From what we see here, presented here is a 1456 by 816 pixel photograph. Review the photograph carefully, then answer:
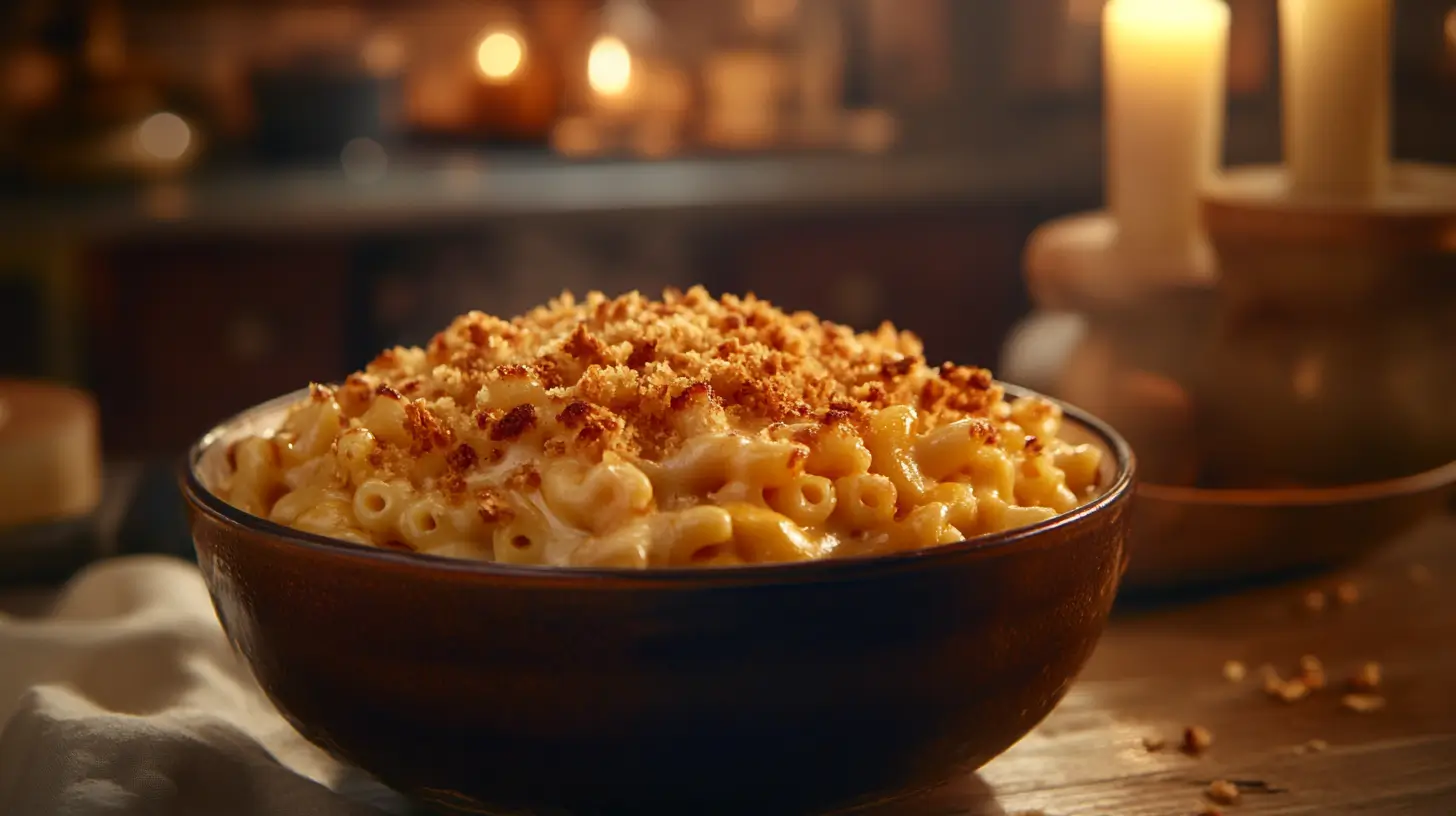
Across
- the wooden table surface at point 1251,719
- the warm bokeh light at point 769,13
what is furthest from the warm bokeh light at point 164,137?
the wooden table surface at point 1251,719

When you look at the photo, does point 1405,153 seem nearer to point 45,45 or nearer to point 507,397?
point 507,397

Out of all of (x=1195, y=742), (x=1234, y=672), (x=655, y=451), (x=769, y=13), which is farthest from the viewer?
(x=769, y=13)

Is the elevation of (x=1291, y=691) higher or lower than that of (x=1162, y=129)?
lower

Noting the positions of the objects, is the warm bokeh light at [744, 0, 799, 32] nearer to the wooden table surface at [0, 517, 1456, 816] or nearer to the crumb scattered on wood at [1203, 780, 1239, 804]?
the wooden table surface at [0, 517, 1456, 816]

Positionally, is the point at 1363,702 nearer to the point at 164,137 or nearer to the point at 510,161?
the point at 510,161

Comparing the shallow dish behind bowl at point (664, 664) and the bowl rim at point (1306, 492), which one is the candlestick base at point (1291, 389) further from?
the shallow dish behind bowl at point (664, 664)

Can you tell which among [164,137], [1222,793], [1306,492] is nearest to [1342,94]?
[1306,492]
